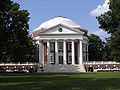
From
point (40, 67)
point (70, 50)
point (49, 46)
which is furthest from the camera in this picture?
point (70, 50)

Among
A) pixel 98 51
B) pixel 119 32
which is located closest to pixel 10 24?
pixel 119 32

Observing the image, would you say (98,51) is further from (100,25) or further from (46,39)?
(100,25)

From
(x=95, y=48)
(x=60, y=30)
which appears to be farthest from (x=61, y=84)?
(x=95, y=48)

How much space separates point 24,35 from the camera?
4656cm

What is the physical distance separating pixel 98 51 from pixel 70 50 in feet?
75.1

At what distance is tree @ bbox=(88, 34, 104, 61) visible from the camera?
92812 mm

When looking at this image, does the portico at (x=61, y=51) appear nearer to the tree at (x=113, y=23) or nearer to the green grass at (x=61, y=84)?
the tree at (x=113, y=23)

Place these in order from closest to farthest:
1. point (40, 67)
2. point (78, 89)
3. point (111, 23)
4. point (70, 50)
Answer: point (78, 89) → point (111, 23) → point (40, 67) → point (70, 50)

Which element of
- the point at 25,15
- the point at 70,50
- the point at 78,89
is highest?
the point at 25,15

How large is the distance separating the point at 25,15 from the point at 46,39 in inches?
906

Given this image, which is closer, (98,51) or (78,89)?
(78,89)

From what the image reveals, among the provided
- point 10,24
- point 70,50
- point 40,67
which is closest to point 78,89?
point 10,24

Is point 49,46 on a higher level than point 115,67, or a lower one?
higher

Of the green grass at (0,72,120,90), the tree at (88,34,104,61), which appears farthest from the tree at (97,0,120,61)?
the tree at (88,34,104,61)
